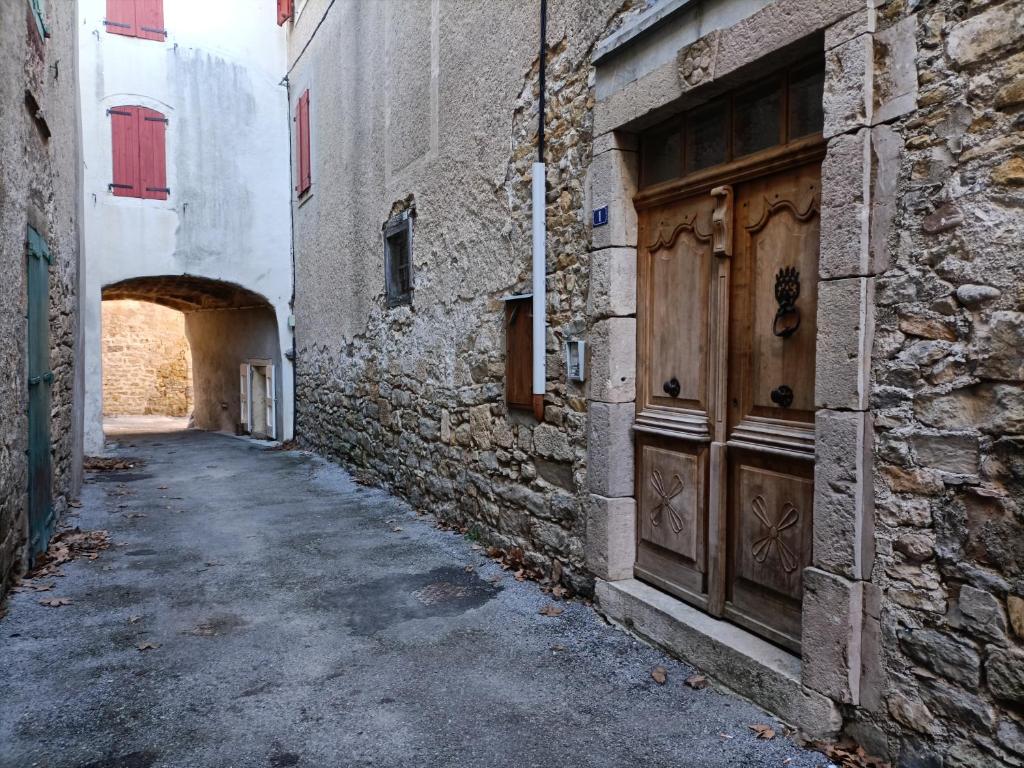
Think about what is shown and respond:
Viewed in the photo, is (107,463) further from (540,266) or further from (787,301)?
(787,301)

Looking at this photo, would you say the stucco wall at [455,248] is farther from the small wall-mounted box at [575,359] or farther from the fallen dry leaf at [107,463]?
the fallen dry leaf at [107,463]

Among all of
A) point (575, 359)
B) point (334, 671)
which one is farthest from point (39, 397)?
point (575, 359)

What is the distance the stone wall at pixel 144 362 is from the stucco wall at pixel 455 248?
12.0 m

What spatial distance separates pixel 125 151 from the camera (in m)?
9.89

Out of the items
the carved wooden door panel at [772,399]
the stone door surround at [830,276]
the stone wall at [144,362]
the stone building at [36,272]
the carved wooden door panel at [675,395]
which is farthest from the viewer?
the stone wall at [144,362]

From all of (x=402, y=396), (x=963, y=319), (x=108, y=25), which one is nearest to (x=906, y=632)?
(x=963, y=319)

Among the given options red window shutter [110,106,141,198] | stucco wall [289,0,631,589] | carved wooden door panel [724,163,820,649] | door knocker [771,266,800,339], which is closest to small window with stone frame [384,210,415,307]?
stucco wall [289,0,631,589]

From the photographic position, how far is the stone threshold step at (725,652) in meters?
2.68

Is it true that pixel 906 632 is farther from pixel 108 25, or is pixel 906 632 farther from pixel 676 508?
pixel 108 25

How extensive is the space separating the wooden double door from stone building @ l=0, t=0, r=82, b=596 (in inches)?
130

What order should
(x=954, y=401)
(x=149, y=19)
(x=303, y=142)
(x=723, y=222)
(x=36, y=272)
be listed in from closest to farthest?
(x=954, y=401) < (x=723, y=222) < (x=36, y=272) < (x=149, y=19) < (x=303, y=142)

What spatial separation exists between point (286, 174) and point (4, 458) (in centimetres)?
782

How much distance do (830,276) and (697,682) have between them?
1.71 metres

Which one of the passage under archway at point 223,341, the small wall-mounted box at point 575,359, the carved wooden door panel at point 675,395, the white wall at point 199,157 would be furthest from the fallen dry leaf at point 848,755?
the passage under archway at point 223,341
